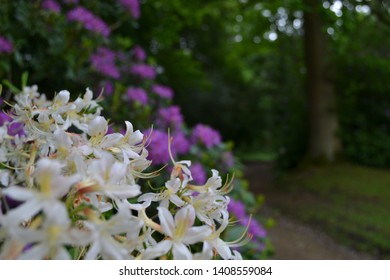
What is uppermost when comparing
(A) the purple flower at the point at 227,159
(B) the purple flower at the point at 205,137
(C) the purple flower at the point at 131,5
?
(C) the purple flower at the point at 131,5

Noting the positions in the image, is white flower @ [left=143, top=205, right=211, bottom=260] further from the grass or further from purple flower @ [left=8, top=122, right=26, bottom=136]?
the grass

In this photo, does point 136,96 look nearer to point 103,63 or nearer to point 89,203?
point 103,63

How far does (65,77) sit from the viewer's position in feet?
9.15

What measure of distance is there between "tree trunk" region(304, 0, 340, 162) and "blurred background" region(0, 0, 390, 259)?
0.8 inches

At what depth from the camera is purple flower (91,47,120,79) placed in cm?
299

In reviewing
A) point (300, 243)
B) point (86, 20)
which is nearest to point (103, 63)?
point (86, 20)

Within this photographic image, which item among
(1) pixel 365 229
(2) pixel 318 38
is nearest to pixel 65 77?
(1) pixel 365 229

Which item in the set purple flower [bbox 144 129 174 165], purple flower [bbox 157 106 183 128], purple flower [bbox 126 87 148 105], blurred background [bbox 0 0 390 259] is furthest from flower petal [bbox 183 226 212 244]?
purple flower [bbox 126 87 148 105]

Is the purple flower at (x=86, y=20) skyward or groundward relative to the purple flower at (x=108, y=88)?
skyward

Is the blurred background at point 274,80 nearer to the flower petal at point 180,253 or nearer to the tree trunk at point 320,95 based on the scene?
the tree trunk at point 320,95

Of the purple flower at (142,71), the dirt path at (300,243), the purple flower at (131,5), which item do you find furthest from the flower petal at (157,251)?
the dirt path at (300,243)

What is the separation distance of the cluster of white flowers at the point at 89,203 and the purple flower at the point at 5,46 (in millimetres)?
1538

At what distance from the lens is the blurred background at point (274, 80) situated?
9.14 ft

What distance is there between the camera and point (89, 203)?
583mm
